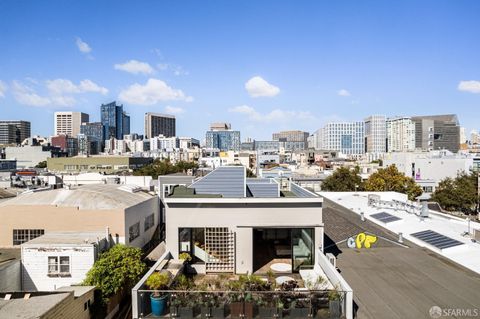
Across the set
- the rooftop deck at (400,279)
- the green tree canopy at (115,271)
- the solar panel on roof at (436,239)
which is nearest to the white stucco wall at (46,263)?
the green tree canopy at (115,271)

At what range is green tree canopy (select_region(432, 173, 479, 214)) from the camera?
137ft

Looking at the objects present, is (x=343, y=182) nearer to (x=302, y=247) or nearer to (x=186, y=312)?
(x=302, y=247)

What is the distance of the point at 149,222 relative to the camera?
19984 mm

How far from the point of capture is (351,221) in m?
18.8

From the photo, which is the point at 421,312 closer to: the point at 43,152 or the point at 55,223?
the point at 55,223

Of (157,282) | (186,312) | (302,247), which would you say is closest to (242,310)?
(186,312)

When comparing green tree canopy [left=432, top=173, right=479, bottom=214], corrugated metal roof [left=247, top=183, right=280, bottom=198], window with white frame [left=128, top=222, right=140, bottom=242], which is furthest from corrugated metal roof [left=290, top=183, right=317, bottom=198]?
green tree canopy [left=432, top=173, right=479, bottom=214]

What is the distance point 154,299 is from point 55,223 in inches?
378

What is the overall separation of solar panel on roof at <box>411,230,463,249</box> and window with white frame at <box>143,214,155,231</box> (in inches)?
601

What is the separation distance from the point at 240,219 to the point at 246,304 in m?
3.84

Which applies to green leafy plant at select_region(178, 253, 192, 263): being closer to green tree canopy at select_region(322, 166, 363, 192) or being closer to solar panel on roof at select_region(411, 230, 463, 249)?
solar panel on roof at select_region(411, 230, 463, 249)

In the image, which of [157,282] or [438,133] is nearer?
[157,282]

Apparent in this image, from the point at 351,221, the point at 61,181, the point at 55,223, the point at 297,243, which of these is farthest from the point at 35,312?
the point at 61,181

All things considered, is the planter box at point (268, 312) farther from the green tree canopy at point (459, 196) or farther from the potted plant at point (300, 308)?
the green tree canopy at point (459, 196)
